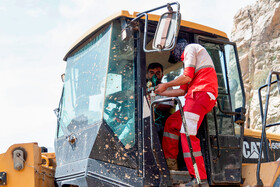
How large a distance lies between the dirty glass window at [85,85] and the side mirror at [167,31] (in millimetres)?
717

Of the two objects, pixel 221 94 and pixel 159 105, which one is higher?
pixel 221 94

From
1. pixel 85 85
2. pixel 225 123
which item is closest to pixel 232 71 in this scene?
pixel 225 123

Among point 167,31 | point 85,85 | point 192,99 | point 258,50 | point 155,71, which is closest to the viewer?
point 167,31

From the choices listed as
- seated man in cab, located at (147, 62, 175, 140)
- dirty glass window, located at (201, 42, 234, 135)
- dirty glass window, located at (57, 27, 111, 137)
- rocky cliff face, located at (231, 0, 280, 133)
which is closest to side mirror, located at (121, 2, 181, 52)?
dirty glass window, located at (57, 27, 111, 137)

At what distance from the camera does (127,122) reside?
388 centimetres

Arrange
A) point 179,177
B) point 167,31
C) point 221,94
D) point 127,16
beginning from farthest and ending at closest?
point 221,94
point 127,16
point 179,177
point 167,31

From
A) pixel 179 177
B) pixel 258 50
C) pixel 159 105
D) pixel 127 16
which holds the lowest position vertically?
pixel 179 177

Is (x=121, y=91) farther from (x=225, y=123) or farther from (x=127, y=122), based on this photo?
(x=225, y=123)

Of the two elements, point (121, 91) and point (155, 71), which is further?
point (155, 71)

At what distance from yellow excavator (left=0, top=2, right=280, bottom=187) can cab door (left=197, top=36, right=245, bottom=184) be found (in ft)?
0.03

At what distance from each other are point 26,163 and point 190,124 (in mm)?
1619

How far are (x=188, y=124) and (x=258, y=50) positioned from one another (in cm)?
1869

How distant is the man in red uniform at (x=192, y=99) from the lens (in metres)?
3.83

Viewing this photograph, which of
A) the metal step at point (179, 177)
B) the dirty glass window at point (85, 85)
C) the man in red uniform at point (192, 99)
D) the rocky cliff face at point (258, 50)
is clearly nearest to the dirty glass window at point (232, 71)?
the man in red uniform at point (192, 99)
